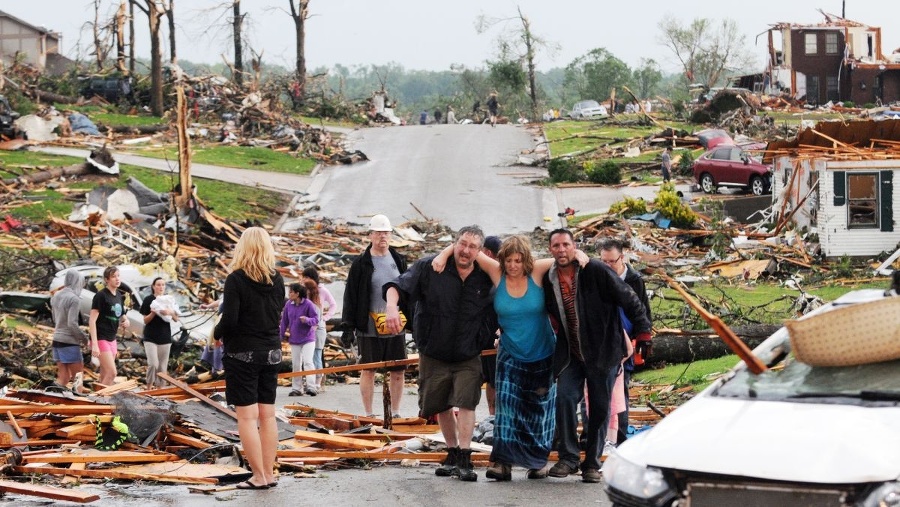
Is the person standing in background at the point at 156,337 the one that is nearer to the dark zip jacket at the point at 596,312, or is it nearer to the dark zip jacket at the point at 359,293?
the dark zip jacket at the point at 359,293

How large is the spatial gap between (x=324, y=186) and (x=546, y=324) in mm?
33518

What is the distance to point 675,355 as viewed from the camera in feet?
58.1

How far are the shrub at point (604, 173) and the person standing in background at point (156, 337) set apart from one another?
94.0 feet

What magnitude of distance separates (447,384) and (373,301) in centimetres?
265

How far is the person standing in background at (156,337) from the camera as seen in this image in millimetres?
15828

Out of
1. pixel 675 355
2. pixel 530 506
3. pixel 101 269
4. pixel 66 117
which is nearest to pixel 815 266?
pixel 675 355

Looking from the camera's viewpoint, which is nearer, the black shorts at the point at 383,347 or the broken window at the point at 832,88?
the black shorts at the point at 383,347

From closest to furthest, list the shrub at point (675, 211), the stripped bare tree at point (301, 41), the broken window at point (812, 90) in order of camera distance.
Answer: the shrub at point (675, 211)
the stripped bare tree at point (301, 41)
the broken window at point (812, 90)

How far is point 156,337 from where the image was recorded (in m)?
15.9

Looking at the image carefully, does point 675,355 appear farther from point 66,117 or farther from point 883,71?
point 883,71

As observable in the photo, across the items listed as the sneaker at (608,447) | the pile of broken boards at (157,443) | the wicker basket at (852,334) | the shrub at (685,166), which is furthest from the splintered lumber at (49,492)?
the shrub at (685,166)

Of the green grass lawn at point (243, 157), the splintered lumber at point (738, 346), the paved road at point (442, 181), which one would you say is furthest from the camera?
the green grass lawn at point (243, 157)

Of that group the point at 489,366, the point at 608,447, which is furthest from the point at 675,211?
the point at 608,447

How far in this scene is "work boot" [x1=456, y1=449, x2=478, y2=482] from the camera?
9.86 m
